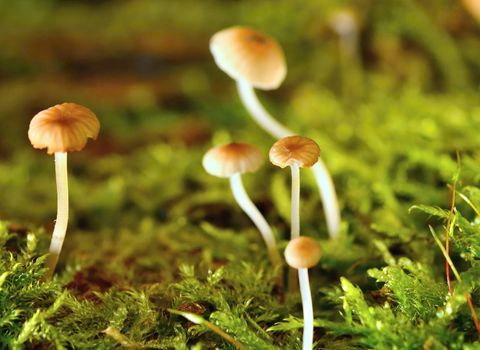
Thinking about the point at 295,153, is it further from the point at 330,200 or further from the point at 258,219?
the point at 330,200

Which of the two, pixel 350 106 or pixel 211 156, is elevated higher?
pixel 211 156

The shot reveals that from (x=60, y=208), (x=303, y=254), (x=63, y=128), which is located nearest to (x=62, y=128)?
(x=63, y=128)

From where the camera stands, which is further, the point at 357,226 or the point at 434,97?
the point at 434,97

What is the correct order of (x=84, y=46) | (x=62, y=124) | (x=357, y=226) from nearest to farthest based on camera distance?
(x=62, y=124), (x=357, y=226), (x=84, y=46)

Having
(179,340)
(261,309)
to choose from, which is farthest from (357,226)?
(179,340)

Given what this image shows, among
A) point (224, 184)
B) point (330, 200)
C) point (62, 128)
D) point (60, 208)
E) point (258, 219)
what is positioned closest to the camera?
point (62, 128)

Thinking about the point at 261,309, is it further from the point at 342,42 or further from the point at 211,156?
the point at 342,42
